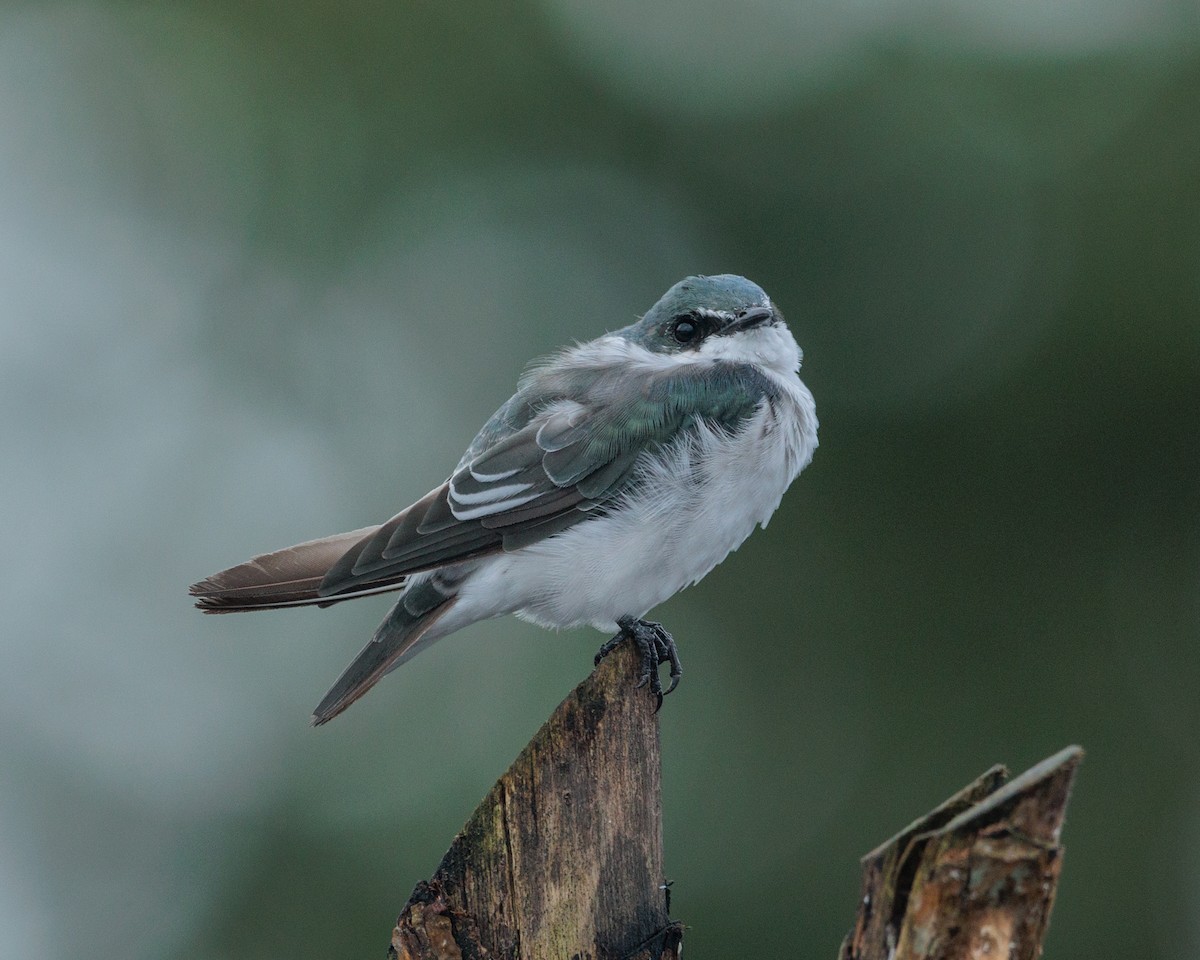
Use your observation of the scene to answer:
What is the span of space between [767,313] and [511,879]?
287 cm

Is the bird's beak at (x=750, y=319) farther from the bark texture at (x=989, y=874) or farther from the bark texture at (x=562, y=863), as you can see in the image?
the bark texture at (x=989, y=874)

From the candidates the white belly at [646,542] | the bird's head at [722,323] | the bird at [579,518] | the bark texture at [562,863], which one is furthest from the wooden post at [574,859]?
the bird's head at [722,323]

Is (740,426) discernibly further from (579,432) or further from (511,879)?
(511,879)

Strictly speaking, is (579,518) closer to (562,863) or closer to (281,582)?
(281,582)

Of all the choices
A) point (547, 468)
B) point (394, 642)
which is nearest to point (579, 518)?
point (547, 468)

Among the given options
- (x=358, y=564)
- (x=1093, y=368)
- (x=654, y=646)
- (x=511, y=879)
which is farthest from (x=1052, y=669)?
(x=511, y=879)

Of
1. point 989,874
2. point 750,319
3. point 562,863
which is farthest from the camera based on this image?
point 750,319

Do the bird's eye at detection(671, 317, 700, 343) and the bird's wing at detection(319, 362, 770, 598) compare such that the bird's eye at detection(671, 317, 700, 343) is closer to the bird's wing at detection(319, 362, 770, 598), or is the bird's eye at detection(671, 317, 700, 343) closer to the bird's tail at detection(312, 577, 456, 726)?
the bird's wing at detection(319, 362, 770, 598)

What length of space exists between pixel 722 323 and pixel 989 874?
3327 mm

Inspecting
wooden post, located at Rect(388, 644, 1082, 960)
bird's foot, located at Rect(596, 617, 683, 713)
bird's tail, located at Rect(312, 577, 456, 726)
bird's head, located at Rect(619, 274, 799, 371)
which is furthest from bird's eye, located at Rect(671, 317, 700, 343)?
wooden post, located at Rect(388, 644, 1082, 960)

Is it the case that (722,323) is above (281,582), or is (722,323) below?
above

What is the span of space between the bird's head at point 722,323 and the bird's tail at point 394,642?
141 cm

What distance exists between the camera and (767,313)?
5.11 meters

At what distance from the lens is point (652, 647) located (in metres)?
4.15
